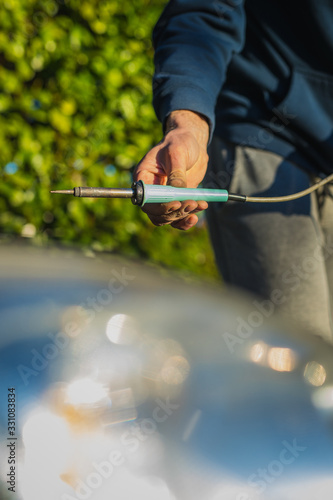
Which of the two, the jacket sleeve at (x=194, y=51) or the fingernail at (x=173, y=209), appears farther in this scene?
the jacket sleeve at (x=194, y=51)

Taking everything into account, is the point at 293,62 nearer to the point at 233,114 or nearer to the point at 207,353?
the point at 233,114

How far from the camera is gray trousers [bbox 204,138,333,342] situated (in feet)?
4.68

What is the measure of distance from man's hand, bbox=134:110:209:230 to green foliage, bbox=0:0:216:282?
136 centimetres

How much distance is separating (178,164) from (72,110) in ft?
5.83

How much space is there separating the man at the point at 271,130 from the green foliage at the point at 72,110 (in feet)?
3.50

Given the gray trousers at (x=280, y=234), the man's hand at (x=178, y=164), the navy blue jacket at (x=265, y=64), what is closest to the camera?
the man's hand at (x=178, y=164)

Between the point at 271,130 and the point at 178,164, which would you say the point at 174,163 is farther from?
the point at 271,130

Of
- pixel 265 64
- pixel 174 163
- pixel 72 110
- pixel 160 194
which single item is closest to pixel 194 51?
pixel 265 64

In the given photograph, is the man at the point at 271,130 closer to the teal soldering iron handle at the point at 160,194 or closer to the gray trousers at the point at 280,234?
the gray trousers at the point at 280,234

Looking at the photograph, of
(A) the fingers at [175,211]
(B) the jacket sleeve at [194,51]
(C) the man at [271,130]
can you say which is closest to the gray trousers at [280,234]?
(C) the man at [271,130]

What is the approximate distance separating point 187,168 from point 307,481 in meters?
0.58

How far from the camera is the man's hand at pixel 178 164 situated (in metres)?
0.92

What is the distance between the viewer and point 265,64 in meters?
1.42

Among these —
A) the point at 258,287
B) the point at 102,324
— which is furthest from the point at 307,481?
the point at 258,287
